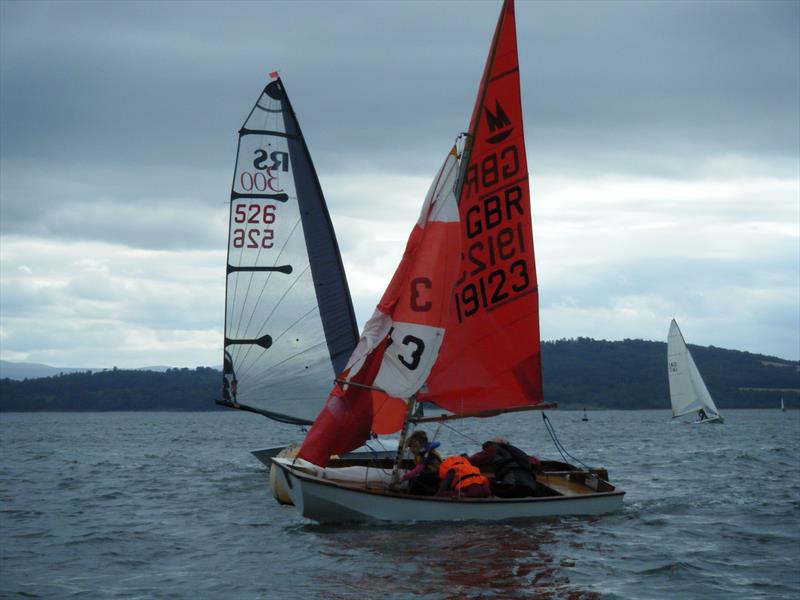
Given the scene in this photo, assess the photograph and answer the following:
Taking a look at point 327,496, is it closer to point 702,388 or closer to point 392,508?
point 392,508

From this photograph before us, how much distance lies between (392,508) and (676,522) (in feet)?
21.4

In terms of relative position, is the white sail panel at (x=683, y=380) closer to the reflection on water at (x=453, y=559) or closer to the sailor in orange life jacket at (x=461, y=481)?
the reflection on water at (x=453, y=559)

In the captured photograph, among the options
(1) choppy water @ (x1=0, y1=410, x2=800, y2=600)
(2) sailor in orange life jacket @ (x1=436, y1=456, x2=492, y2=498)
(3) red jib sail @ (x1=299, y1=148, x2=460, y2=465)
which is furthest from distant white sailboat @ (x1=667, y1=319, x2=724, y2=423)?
(2) sailor in orange life jacket @ (x1=436, y1=456, x2=492, y2=498)

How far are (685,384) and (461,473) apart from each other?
66.9m

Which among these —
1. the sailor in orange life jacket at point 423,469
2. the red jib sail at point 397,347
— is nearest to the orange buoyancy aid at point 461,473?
the sailor in orange life jacket at point 423,469

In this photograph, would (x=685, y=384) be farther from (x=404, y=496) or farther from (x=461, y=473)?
(x=404, y=496)

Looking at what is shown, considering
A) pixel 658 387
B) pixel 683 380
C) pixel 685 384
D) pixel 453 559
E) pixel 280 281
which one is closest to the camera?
pixel 453 559

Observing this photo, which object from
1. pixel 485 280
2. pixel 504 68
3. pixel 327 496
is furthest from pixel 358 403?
pixel 504 68

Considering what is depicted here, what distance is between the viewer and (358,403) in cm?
1775

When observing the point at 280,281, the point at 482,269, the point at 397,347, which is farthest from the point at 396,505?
the point at 280,281

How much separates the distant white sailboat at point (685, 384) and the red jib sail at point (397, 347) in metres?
61.6

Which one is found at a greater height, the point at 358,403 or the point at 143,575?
the point at 358,403

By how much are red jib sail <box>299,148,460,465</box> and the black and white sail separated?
7.40 m

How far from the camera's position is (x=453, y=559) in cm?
1529
